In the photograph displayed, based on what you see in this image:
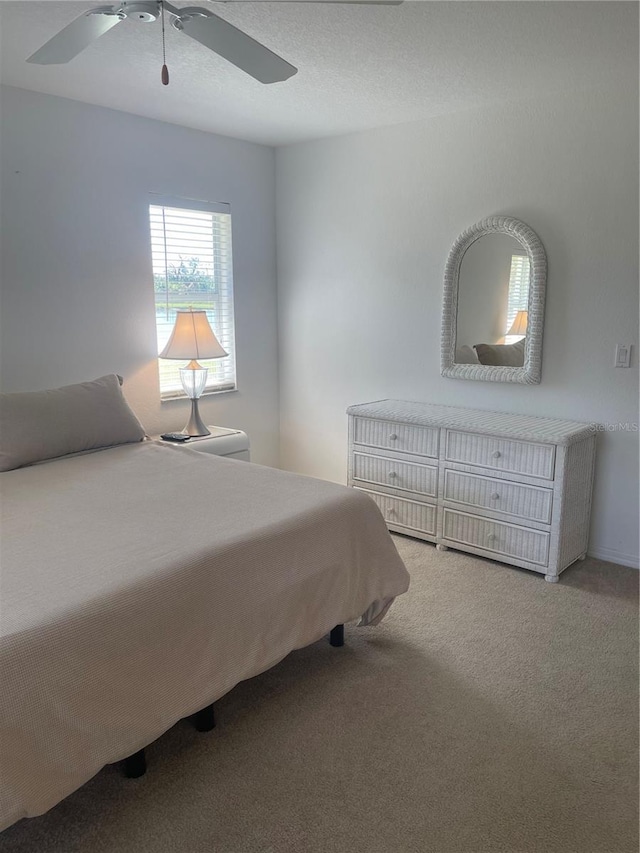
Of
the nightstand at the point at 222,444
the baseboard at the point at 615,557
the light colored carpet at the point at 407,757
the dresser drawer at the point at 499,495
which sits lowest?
the light colored carpet at the point at 407,757

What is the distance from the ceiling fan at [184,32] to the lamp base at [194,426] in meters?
2.07

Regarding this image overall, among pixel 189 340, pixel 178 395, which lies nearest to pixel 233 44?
pixel 189 340

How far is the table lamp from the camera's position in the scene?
3768 millimetres

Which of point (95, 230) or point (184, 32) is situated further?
point (95, 230)

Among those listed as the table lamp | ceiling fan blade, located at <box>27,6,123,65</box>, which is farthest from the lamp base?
ceiling fan blade, located at <box>27,6,123,65</box>

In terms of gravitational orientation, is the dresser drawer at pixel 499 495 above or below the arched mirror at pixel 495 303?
below

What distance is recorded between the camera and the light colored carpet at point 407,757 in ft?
5.55

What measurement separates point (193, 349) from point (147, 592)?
2.22 m

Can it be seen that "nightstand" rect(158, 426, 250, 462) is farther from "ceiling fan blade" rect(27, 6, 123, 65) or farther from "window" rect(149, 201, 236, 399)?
"ceiling fan blade" rect(27, 6, 123, 65)

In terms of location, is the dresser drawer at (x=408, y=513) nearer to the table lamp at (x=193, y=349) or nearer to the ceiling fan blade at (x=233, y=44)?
the table lamp at (x=193, y=349)

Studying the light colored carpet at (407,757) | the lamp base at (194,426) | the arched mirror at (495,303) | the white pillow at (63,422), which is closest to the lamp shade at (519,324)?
the arched mirror at (495,303)

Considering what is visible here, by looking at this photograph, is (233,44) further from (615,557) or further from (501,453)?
(615,557)

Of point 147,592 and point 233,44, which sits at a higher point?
point 233,44

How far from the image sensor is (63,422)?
3059 millimetres
